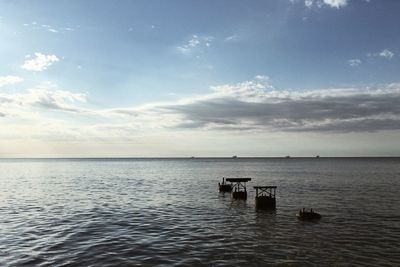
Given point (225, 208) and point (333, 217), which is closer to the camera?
point (333, 217)

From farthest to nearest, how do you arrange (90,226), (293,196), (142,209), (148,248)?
1. (293,196)
2. (142,209)
3. (90,226)
4. (148,248)

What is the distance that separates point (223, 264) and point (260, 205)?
25.4 metres

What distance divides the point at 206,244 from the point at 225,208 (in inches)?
815

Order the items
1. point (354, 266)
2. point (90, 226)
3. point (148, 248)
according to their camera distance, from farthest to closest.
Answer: point (90, 226) → point (148, 248) → point (354, 266)

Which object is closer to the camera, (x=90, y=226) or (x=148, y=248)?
(x=148, y=248)

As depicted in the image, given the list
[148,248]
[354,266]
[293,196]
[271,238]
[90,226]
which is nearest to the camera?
[354,266]

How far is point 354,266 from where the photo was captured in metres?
22.3

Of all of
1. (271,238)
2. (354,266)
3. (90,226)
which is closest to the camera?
(354,266)

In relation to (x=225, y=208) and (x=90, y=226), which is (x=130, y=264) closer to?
(x=90, y=226)

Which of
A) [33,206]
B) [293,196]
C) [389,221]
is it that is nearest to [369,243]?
[389,221]

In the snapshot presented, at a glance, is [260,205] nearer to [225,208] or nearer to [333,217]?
[225,208]

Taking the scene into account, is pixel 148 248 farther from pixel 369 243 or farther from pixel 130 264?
pixel 369 243

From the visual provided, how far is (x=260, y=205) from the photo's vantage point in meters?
47.2

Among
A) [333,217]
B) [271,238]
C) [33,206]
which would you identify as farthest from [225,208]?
[33,206]
